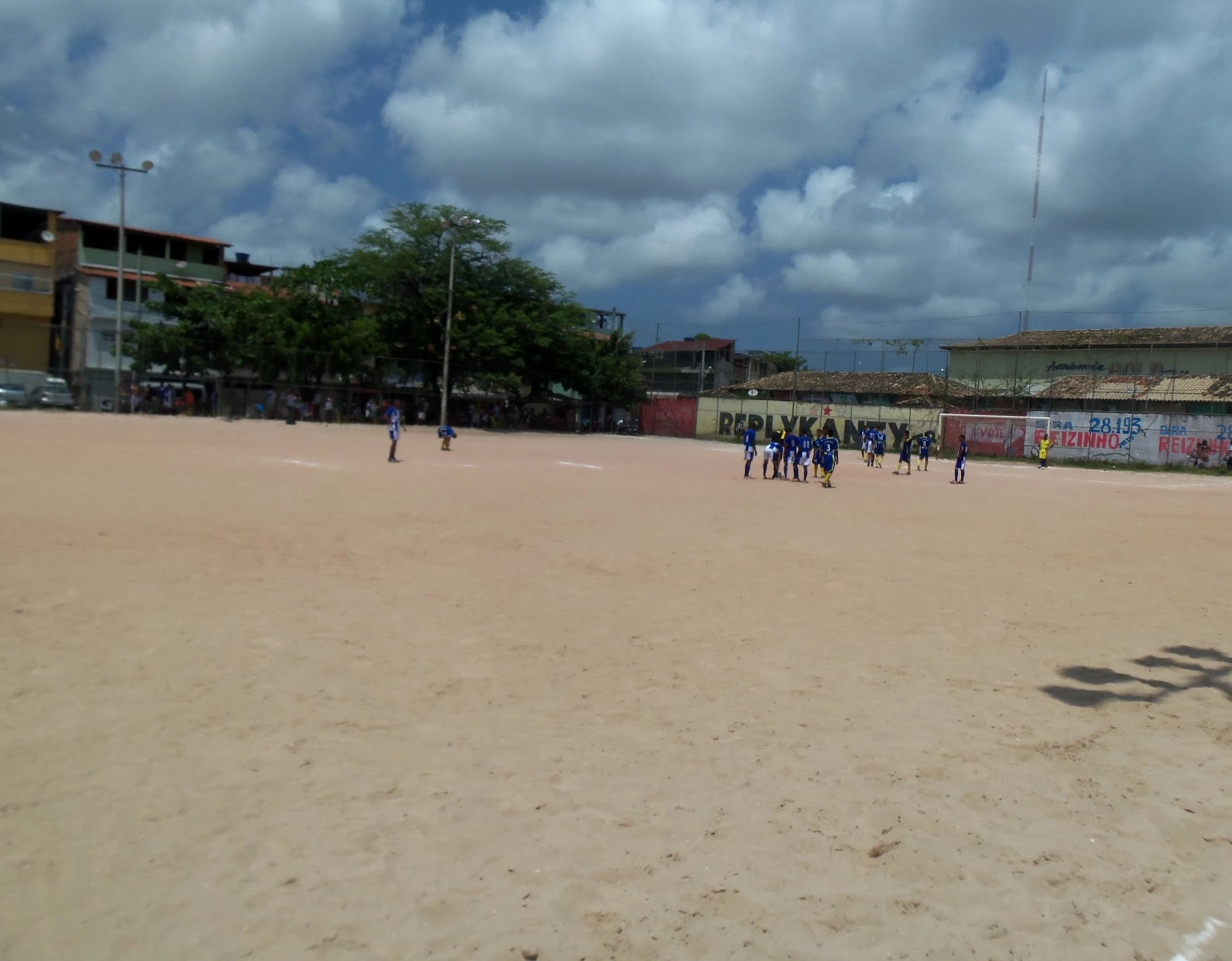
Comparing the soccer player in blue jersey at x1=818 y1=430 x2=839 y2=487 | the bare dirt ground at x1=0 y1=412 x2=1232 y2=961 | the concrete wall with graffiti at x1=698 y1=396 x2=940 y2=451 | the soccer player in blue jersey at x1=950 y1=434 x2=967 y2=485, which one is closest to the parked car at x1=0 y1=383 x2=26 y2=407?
the concrete wall with graffiti at x1=698 y1=396 x2=940 y2=451

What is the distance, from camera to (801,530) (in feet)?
49.2

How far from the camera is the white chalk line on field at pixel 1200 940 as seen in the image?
3.61 m

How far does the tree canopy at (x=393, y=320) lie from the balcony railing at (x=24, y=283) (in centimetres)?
603

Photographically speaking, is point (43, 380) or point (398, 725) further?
point (43, 380)

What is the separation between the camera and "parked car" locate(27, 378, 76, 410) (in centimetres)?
4134

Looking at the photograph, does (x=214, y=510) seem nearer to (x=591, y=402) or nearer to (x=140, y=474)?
(x=140, y=474)

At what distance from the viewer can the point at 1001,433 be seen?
49875 millimetres

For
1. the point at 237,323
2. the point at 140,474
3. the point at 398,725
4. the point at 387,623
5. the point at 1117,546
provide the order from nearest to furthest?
the point at 398,725 < the point at 387,623 < the point at 1117,546 < the point at 140,474 < the point at 237,323

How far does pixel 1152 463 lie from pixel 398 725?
46.6m

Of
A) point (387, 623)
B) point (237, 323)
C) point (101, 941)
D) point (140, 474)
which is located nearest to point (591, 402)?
point (237, 323)

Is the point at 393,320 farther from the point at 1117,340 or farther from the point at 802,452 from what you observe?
the point at 1117,340

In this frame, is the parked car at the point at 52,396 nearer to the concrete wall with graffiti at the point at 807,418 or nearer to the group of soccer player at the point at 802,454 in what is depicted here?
the group of soccer player at the point at 802,454

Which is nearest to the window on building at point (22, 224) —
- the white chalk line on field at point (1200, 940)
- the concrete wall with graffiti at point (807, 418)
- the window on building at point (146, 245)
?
the window on building at point (146, 245)

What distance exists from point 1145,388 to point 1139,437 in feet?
21.5
